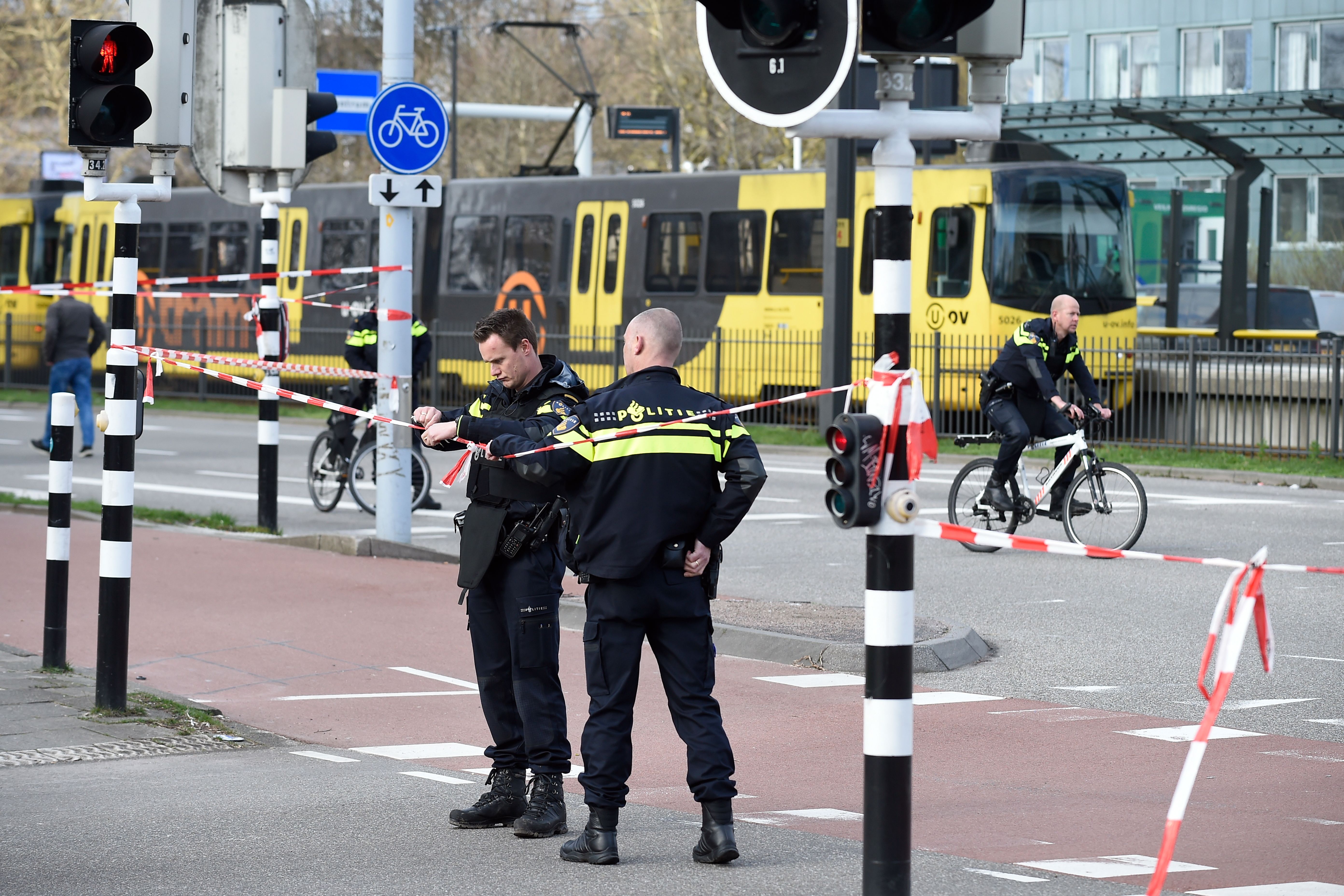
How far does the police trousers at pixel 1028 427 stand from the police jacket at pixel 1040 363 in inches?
3.9

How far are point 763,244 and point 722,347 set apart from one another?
147cm

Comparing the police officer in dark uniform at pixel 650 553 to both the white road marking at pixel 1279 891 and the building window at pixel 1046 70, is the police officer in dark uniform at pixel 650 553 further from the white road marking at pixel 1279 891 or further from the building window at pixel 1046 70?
the building window at pixel 1046 70

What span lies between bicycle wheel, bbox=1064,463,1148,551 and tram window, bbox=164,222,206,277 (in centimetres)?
2244

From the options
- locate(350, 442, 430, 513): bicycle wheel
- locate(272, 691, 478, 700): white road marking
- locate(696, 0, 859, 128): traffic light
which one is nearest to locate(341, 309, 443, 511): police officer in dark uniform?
locate(350, 442, 430, 513): bicycle wheel

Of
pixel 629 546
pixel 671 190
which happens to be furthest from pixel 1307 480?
pixel 629 546

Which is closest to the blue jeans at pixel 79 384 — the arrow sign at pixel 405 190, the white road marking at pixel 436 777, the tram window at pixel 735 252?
the arrow sign at pixel 405 190

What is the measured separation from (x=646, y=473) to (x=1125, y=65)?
47201 mm

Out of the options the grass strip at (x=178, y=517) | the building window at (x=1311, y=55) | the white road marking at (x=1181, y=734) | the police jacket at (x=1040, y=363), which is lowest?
the white road marking at (x=1181, y=734)

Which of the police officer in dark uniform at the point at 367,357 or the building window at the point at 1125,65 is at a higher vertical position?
the building window at the point at 1125,65

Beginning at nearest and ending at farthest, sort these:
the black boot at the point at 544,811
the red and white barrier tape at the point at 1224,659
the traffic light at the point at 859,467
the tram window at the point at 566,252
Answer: the red and white barrier tape at the point at 1224,659 < the traffic light at the point at 859,467 < the black boot at the point at 544,811 < the tram window at the point at 566,252

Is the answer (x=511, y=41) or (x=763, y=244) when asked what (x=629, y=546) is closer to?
(x=763, y=244)

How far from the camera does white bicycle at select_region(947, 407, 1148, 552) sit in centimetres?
1365

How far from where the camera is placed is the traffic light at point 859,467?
4.50 meters

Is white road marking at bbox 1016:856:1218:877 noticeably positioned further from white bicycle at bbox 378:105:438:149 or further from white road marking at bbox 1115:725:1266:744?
white bicycle at bbox 378:105:438:149
